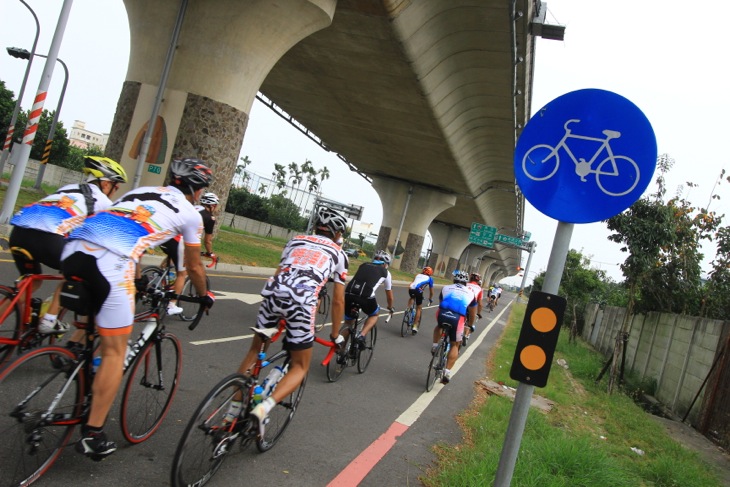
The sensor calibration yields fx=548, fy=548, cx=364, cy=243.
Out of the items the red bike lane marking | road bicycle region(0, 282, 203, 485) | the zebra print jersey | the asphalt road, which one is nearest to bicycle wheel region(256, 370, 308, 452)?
the asphalt road

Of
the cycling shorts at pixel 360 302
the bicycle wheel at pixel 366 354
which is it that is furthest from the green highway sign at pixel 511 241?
the cycling shorts at pixel 360 302

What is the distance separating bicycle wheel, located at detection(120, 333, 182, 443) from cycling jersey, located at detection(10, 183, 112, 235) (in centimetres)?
116

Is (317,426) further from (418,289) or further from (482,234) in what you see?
(482,234)

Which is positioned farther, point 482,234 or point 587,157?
point 482,234

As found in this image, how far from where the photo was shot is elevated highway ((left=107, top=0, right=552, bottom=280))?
14570 mm

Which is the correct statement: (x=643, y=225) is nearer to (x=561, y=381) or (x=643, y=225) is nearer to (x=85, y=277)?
(x=561, y=381)

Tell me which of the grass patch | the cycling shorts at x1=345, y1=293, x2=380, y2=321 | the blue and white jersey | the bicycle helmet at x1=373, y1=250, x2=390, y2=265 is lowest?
the grass patch

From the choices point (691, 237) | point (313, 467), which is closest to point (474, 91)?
point (691, 237)

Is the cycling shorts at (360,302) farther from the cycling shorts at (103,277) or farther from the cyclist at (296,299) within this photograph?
the cycling shorts at (103,277)

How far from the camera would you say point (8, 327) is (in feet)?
12.3

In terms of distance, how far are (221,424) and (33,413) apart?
101 cm

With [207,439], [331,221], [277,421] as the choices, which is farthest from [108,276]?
[277,421]

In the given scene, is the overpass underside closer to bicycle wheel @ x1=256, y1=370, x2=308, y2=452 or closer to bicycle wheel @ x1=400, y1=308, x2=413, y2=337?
bicycle wheel @ x1=400, y1=308, x2=413, y2=337

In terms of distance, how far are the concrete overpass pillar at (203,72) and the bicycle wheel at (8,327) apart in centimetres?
1139
